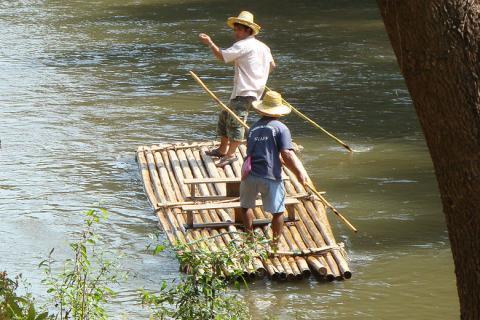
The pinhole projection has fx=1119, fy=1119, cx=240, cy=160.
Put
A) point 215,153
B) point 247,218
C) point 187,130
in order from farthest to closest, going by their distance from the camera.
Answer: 1. point 187,130
2. point 215,153
3. point 247,218

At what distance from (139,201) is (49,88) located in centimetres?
557

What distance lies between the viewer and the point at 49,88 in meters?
15.5

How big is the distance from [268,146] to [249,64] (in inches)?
78.3

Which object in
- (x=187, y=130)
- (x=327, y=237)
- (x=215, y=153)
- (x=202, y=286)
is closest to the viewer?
(x=202, y=286)

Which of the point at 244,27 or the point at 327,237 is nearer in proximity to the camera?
the point at 327,237

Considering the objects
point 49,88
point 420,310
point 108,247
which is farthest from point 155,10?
point 420,310

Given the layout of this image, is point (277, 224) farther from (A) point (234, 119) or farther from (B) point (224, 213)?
(A) point (234, 119)

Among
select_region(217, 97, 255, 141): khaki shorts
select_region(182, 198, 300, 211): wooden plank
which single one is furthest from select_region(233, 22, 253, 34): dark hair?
select_region(182, 198, 300, 211): wooden plank

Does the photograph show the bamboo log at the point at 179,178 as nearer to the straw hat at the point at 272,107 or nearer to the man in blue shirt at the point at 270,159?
the man in blue shirt at the point at 270,159

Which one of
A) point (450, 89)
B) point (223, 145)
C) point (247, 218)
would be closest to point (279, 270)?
point (247, 218)

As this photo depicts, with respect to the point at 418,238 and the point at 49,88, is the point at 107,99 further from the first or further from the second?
the point at 418,238

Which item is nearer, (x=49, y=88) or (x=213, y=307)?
(x=213, y=307)

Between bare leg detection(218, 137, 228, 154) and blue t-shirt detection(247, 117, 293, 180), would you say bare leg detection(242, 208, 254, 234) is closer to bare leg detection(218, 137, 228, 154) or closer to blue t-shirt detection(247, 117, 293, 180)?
blue t-shirt detection(247, 117, 293, 180)

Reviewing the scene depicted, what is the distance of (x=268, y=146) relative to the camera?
26.8 ft
